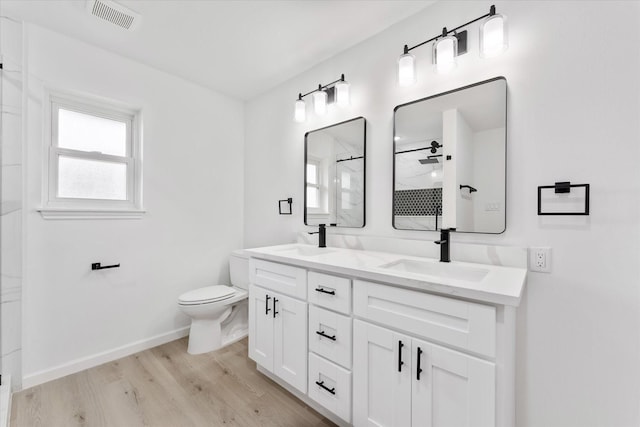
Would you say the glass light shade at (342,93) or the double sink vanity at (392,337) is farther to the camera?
the glass light shade at (342,93)

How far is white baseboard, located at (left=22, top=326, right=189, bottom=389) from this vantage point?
183 centimetres

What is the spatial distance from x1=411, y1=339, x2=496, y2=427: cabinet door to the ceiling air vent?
96.6 inches

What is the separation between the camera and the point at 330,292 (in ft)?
4.72

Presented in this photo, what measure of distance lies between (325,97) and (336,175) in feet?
2.00

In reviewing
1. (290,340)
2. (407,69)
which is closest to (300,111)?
(407,69)

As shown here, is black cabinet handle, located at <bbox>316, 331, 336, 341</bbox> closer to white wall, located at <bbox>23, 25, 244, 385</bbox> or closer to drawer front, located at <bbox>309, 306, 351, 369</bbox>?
drawer front, located at <bbox>309, 306, 351, 369</bbox>

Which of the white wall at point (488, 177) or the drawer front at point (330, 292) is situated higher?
the white wall at point (488, 177)

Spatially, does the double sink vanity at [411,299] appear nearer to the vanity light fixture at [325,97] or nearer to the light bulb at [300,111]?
the vanity light fixture at [325,97]

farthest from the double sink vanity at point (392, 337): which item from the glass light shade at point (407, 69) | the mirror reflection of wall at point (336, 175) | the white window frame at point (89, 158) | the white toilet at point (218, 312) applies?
the white window frame at point (89, 158)

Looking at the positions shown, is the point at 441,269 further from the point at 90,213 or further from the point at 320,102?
the point at 90,213

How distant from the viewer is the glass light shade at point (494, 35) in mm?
1323

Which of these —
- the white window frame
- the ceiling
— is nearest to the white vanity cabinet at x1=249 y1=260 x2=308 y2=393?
the white window frame

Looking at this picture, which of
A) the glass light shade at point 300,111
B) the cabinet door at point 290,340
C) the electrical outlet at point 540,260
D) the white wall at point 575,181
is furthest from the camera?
the glass light shade at point 300,111

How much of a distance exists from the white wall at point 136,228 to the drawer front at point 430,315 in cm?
192
